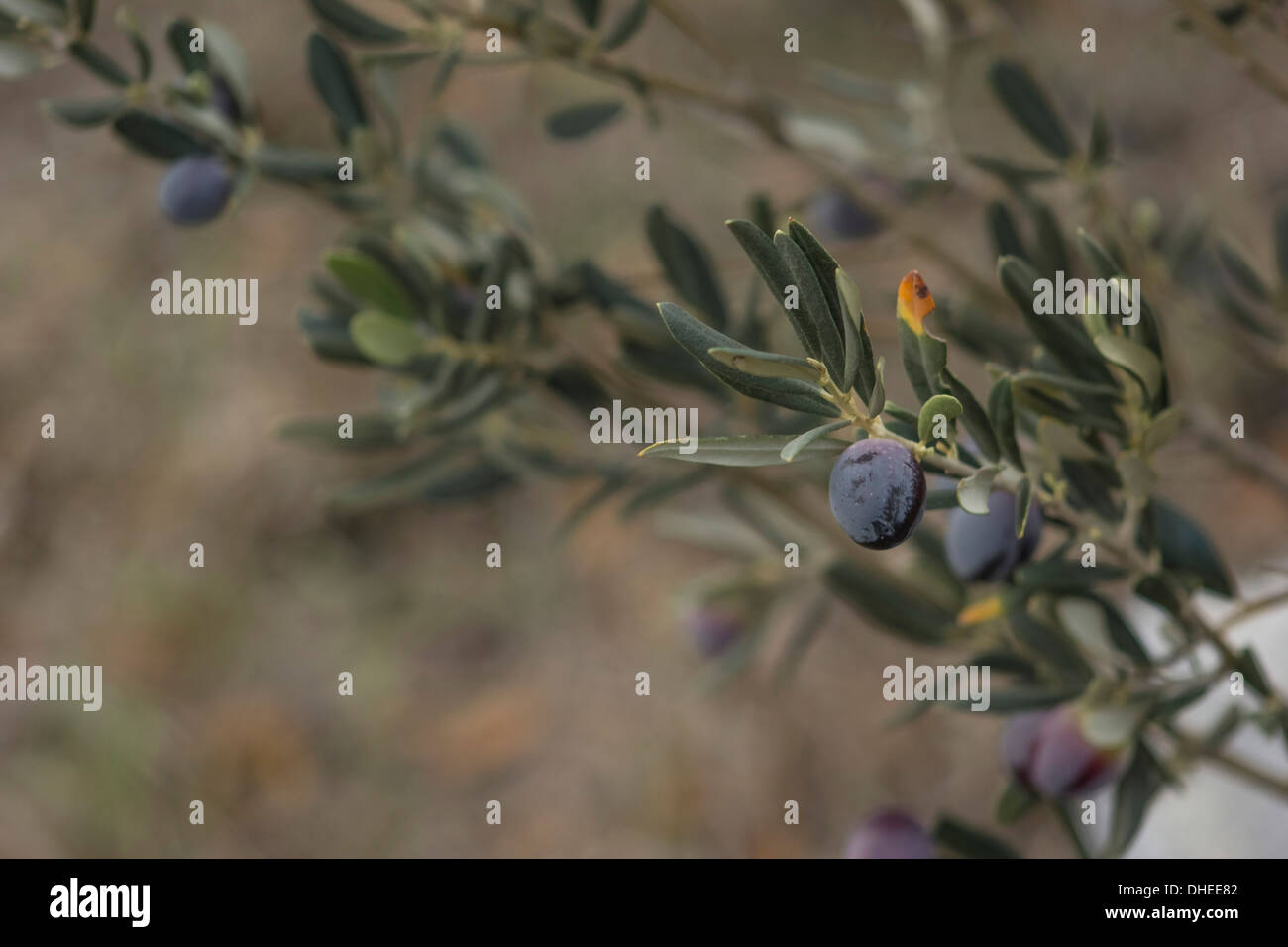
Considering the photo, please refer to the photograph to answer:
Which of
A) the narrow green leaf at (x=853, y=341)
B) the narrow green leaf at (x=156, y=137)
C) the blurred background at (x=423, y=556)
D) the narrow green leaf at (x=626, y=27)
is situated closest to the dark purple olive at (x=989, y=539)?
the narrow green leaf at (x=853, y=341)

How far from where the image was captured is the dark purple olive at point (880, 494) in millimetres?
445

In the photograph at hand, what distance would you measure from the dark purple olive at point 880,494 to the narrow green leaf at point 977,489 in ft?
0.10

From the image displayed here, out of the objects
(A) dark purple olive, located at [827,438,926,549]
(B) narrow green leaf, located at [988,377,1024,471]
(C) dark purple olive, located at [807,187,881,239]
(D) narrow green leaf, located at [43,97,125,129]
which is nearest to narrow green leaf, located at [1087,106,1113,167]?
(C) dark purple olive, located at [807,187,881,239]

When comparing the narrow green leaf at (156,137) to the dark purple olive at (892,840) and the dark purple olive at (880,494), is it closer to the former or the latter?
the dark purple olive at (880,494)

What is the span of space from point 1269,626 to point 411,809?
119 cm

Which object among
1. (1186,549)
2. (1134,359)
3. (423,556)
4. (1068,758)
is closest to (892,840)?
(1068,758)

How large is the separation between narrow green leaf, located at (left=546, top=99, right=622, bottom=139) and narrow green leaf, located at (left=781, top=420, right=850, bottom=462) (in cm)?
49

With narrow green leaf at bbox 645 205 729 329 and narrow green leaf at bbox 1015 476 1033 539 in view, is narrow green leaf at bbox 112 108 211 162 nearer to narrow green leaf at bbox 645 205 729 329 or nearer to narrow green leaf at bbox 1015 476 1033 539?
narrow green leaf at bbox 645 205 729 329

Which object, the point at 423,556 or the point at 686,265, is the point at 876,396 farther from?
the point at 423,556

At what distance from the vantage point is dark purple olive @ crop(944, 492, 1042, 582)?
60 centimetres

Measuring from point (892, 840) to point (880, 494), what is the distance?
0.40 m

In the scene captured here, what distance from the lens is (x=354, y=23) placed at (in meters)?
0.76
